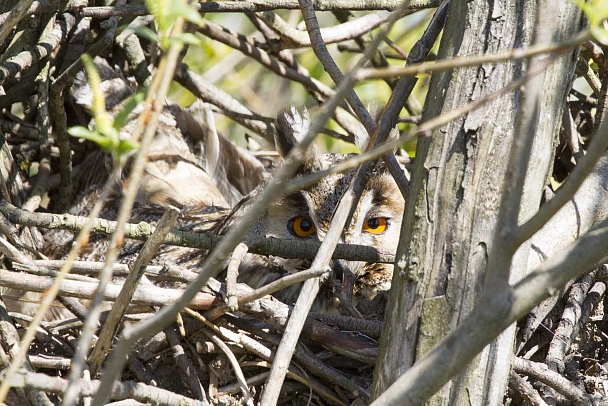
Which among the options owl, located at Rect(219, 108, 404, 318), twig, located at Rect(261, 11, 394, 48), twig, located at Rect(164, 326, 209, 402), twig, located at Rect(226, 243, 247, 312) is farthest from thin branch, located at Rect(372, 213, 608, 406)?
twig, located at Rect(261, 11, 394, 48)

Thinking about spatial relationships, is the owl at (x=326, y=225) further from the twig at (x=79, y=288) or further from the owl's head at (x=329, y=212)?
the twig at (x=79, y=288)

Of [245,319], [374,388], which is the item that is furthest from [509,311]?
[245,319]

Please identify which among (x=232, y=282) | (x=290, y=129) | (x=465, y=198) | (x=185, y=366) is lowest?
(x=185, y=366)

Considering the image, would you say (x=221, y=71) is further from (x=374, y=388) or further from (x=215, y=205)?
(x=374, y=388)

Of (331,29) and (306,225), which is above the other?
(331,29)

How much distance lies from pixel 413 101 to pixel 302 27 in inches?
19.9

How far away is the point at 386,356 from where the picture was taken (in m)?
1.17

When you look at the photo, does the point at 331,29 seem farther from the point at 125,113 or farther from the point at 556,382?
the point at 125,113

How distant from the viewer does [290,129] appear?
205cm

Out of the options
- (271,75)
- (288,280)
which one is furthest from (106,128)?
(271,75)

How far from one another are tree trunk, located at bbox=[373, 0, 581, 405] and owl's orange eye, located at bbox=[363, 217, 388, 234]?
80 centimetres

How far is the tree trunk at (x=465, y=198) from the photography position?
1.14 metres

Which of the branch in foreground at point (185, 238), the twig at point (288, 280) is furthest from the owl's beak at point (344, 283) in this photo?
the twig at point (288, 280)

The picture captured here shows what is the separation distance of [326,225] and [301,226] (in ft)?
0.34
